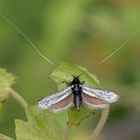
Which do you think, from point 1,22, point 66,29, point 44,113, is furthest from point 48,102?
point 1,22

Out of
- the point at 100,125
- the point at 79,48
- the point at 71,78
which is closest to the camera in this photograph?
the point at 100,125

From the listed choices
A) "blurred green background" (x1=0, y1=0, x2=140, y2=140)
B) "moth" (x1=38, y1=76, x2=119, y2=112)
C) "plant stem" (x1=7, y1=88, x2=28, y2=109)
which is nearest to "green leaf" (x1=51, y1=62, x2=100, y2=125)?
"moth" (x1=38, y1=76, x2=119, y2=112)

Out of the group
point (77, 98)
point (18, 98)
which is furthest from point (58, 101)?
point (18, 98)

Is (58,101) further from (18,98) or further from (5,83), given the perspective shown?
(5,83)

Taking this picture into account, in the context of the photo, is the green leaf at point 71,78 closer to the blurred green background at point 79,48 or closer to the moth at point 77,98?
the moth at point 77,98

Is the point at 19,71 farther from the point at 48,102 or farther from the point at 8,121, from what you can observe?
the point at 48,102

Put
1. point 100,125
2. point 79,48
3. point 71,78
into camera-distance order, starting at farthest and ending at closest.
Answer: point 79,48, point 71,78, point 100,125

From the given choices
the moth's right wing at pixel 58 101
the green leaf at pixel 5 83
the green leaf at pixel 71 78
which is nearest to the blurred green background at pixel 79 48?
the green leaf at pixel 5 83
